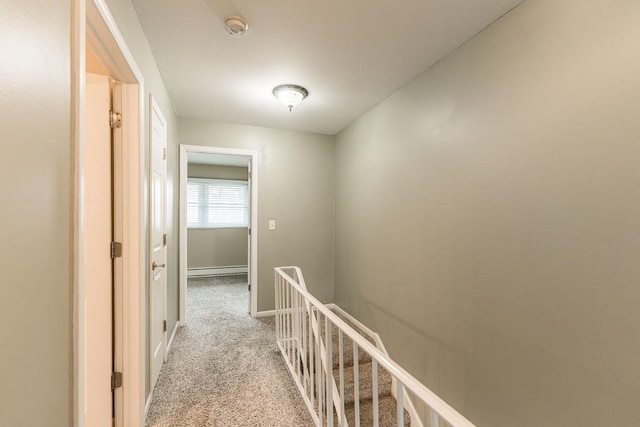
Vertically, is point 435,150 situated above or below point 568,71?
below

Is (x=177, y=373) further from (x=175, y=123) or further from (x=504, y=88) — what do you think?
(x=504, y=88)

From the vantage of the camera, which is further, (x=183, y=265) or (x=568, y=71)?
(x=183, y=265)

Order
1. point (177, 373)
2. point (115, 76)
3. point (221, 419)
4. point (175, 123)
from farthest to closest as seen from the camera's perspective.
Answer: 1. point (175, 123)
2. point (177, 373)
3. point (221, 419)
4. point (115, 76)

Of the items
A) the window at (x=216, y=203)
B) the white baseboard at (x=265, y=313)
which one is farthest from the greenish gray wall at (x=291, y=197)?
the window at (x=216, y=203)

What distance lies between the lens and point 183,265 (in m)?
3.13

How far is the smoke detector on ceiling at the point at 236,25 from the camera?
1601mm

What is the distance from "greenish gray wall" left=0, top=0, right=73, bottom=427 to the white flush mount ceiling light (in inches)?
67.4

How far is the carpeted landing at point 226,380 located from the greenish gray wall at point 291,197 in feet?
2.03

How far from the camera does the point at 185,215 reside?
3.14m

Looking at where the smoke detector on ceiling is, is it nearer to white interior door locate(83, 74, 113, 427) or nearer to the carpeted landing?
white interior door locate(83, 74, 113, 427)

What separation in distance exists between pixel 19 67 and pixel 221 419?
1.99m

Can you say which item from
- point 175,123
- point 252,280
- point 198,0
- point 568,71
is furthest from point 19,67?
point 252,280

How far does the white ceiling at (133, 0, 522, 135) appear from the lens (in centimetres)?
153

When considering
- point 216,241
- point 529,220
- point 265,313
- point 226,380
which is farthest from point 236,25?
point 216,241
